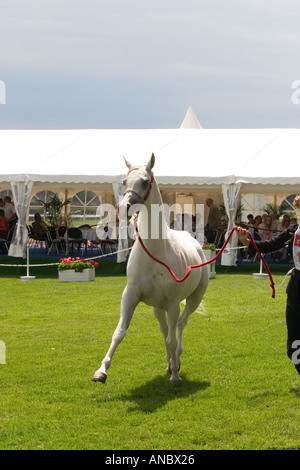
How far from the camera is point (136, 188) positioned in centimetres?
566

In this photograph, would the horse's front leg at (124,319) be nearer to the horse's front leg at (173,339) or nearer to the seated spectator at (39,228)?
the horse's front leg at (173,339)

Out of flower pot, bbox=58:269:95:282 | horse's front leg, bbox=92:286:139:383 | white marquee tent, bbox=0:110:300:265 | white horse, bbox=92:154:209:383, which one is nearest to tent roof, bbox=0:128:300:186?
white marquee tent, bbox=0:110:300:265

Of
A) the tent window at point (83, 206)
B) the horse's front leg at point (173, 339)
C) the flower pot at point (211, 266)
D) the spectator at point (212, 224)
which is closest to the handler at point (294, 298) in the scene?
the horse's front leg at point (173, 339)

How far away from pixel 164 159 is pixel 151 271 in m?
13.0

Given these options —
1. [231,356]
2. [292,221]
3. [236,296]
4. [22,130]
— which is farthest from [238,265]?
[231,356]

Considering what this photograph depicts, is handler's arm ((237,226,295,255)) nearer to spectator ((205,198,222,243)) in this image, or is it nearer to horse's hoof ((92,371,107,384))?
horse's hoof ((92,371,107,384))

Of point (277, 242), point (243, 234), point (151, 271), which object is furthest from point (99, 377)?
point (277, 242)

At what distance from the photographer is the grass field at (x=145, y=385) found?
508 centimetres

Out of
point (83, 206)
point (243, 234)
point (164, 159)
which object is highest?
point (164, 159)

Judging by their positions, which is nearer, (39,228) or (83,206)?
(39,228)

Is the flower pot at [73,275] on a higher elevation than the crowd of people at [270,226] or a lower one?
lower

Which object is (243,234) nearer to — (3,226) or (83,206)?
(3,226)

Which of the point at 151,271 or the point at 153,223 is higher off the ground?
the point at 153,223

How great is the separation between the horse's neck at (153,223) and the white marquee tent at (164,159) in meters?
11.4
